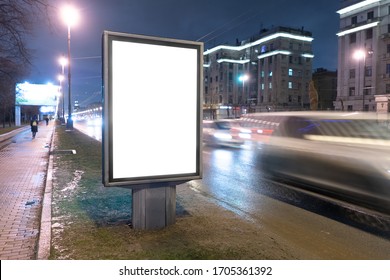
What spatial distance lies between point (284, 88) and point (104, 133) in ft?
272

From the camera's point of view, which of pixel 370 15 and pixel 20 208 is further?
pixel 370 15

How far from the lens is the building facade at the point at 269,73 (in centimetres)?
8294

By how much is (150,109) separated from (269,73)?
85086 mm

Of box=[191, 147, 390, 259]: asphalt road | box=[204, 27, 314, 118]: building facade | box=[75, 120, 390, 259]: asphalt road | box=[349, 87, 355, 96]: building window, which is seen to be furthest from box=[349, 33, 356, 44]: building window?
box=[191, 147, 390, 259]: asphalt road

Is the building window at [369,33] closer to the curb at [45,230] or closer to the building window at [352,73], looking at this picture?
the building window at [352,73]

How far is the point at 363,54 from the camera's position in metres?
63.0

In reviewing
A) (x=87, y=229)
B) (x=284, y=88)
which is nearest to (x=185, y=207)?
(x=87, y=229)

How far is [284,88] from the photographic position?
8356 centimetres

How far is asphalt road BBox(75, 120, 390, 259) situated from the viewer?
489cm

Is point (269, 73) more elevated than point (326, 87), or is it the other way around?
point (269, 73)

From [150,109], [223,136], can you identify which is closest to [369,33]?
[223,136]

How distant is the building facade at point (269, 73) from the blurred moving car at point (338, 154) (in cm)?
6507

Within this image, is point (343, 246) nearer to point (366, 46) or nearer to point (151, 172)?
point (151, 172)

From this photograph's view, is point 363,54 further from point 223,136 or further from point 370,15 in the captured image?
point 223,136
